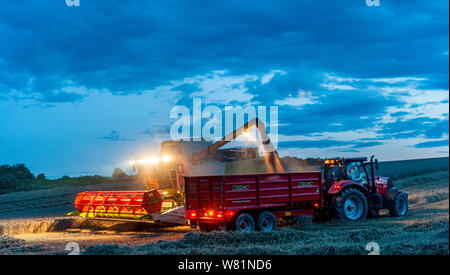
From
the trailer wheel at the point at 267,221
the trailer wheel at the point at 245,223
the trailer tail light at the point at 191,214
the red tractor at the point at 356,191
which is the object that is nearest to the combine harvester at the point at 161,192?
the trailer tail light at the point at 191,214

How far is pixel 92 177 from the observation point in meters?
47.3

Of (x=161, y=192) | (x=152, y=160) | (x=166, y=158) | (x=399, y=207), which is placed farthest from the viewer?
(x=152, y=160)

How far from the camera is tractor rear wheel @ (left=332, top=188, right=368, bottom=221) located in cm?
1498

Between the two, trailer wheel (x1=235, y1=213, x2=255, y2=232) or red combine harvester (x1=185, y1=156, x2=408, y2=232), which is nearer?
trailer wheel (x1=235, y1=213, x2=255, y2=232)

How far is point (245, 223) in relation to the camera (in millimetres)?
12641

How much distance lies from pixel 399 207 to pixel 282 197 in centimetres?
565

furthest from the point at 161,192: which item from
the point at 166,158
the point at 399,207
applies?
the point at 399,207

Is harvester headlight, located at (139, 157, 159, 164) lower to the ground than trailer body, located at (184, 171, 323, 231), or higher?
higher

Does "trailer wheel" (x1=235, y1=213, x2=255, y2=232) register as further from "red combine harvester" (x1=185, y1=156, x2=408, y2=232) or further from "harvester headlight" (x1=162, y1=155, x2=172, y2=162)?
"harvester headlight" (x1=162, y1=155, x2=172, y2=162)

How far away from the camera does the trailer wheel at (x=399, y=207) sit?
16.4 m

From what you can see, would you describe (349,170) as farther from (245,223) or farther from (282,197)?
(245,223)

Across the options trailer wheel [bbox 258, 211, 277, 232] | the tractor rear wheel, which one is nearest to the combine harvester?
trailer wheel [bbox 258, 211, 277, 232]

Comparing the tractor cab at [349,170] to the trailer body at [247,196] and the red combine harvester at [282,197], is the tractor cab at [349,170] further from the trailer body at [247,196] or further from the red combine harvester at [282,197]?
the trailer body at [247,196]
